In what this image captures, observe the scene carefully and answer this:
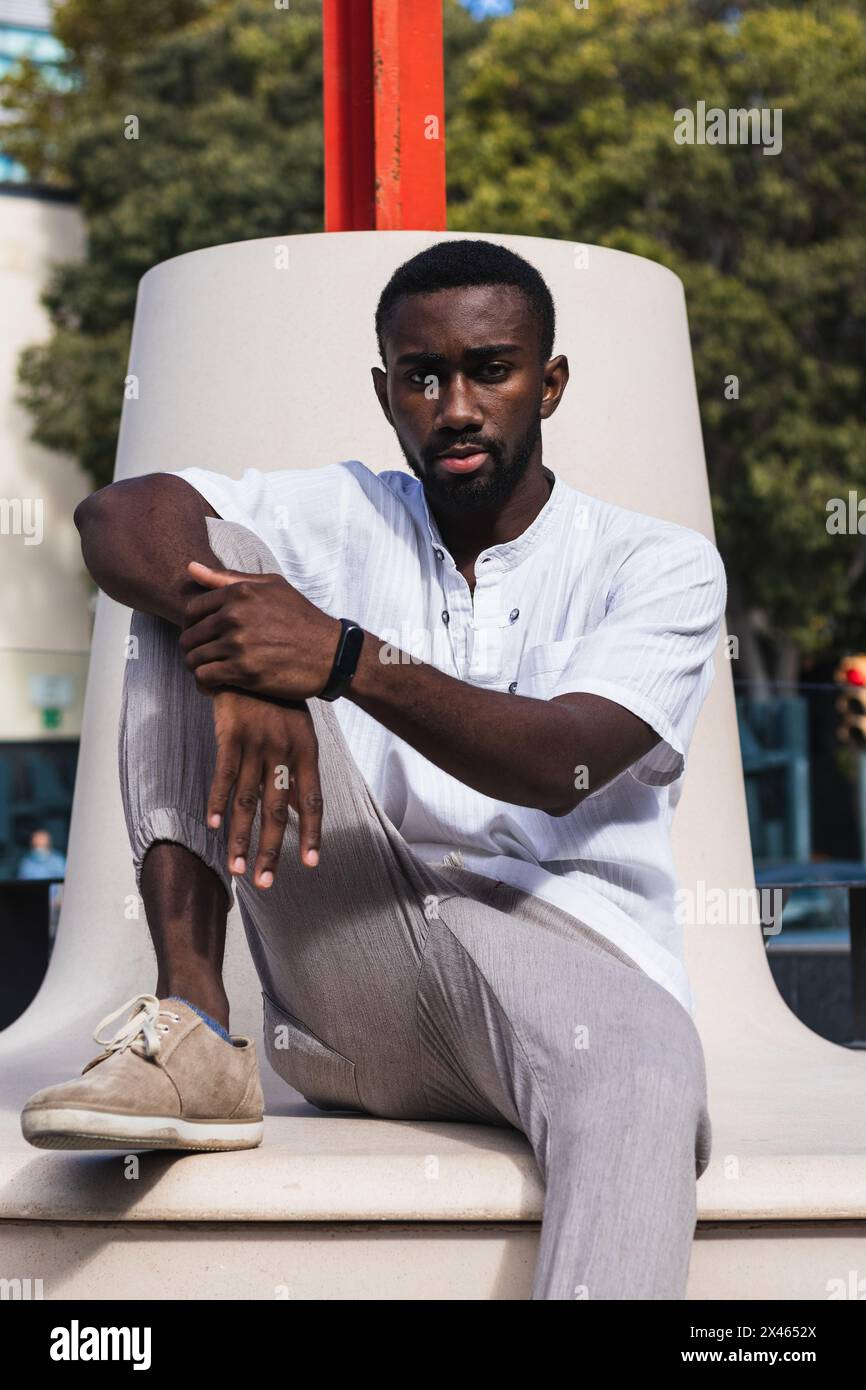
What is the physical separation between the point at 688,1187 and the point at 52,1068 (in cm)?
192

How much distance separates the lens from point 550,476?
334 centimetres

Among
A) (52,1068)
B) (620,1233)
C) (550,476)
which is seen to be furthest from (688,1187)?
(52,1068)

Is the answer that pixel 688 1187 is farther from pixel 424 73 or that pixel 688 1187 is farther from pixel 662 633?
pixel 424 73

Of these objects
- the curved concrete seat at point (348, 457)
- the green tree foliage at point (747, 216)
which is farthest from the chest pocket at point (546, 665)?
the green tree foliage at point (747, 216)

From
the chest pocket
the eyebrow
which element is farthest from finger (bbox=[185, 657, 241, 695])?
the eyebrow

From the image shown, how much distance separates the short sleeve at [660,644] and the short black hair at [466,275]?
0.54m

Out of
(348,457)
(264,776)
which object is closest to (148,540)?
(264,776)

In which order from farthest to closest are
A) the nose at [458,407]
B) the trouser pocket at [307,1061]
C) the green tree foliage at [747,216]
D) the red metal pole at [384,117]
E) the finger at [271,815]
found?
the green tree foliage at [747,216] < the red metal pole at [384,117] < the nose at [458,407] < the trouser pocket at [307,1061] < the finger at [271,815]

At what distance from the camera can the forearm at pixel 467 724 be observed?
2561mm

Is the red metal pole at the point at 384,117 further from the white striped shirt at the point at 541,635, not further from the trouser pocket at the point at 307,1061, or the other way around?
the trouser pocket at the point at 307,1061

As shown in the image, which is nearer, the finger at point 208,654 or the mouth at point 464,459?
the finger at point 208,654

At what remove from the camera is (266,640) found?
257cm

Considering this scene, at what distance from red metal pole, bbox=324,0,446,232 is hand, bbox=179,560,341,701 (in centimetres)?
226
